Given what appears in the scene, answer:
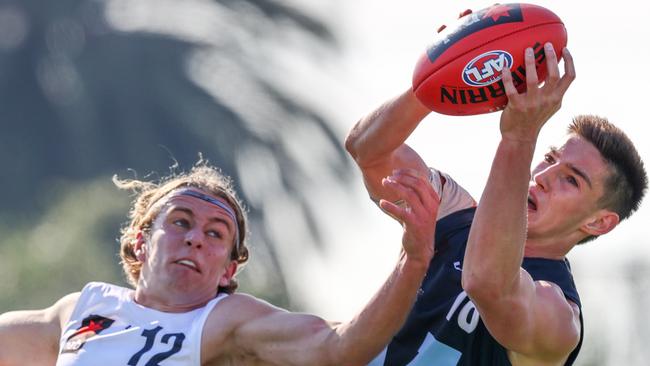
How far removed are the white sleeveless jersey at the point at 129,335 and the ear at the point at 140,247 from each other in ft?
0.82

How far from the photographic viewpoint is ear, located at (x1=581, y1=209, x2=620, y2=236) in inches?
306

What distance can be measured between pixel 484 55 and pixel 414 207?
0.68 meters

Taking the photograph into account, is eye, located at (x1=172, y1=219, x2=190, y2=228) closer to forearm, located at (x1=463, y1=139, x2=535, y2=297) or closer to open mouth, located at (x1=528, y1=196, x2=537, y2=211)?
open mouth, located at (x1=528, y1=196, x2=537, y2=211)

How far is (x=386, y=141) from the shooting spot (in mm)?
7789

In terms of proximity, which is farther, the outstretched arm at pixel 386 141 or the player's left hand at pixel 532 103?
the outstretched arm at pixel 386 141

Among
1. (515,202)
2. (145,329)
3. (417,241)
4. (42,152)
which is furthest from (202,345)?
(42,152)

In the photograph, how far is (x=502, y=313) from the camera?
673 centimetres

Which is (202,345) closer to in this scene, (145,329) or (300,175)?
(145,329)

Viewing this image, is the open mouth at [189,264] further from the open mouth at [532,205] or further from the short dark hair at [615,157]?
the short dark hair at [615,157]

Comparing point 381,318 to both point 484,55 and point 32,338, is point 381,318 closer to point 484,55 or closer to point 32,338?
→ point 484,55

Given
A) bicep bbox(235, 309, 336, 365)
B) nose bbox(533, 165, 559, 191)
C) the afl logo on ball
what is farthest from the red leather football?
bicep bbox(235, 309, 336, 365)

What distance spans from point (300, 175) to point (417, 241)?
33.2 ft

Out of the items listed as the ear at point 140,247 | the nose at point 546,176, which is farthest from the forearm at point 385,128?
the ear at point 140,247

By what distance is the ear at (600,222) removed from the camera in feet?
25.5
